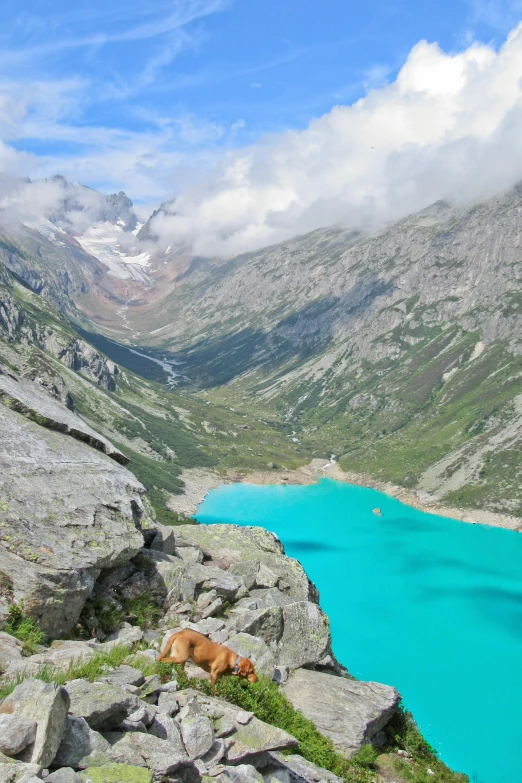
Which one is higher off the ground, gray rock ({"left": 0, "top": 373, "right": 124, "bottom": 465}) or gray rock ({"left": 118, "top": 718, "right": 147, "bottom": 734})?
gray rock ({"left": 0, "top": 373, "right": 124, "bottom": 465})

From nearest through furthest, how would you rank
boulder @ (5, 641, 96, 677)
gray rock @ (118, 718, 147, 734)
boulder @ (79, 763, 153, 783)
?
boulder @ (79, 763, 153, 783) < gray rock @ (118, 718, 147, 734) < boulder @ (5, 641, 96, 677)

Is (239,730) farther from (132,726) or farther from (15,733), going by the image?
(15,733)

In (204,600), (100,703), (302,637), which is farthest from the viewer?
(302,637)

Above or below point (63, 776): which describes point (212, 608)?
below

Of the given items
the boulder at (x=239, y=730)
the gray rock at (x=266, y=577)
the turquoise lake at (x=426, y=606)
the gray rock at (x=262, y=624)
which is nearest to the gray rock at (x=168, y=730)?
the boulder at (x=239, y=730)

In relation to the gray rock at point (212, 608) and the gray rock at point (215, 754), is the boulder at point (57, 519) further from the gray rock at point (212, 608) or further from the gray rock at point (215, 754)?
the gray rock at point (215, 754)

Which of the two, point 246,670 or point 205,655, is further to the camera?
point 246,670

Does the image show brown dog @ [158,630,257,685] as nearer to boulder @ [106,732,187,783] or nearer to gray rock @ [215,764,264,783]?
gray rock @ [215,764,264,783]

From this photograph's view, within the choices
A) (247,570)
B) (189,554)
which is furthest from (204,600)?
(189,554)

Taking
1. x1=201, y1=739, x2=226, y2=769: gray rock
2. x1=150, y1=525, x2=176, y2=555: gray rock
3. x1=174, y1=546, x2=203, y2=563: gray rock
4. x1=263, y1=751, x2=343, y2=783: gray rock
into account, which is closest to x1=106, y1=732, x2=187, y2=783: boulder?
x1=201, y1=739, x2=226, y2=769: gray rock
